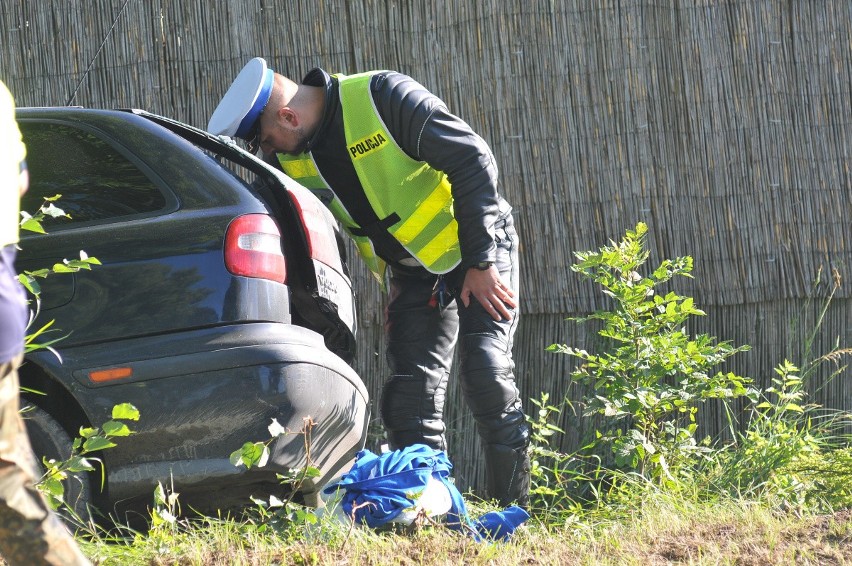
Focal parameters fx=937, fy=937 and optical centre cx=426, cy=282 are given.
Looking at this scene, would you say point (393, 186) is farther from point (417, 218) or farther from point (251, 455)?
point (251, 455)

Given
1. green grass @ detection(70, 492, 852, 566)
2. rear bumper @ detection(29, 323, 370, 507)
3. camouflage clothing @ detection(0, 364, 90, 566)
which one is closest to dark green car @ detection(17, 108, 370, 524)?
rear bumper @ detection(29, 323, 370, 507)

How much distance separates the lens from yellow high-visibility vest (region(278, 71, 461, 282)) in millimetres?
3891

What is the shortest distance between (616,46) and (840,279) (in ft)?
5.85

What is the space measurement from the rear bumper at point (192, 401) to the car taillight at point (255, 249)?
0.72 ft

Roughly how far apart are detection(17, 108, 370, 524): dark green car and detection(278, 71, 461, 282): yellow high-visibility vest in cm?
61

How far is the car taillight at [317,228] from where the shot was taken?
343cm

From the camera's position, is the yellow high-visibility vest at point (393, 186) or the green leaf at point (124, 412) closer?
the green leaf at point (124, 412)

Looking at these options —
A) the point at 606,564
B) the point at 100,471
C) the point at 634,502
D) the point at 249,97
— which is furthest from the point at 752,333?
the point at 100,471

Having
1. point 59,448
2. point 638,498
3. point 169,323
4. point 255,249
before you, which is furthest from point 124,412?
point 638,498

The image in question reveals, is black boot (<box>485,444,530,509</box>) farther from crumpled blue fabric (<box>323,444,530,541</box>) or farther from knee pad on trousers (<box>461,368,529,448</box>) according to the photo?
crumpled blue fabric (<box>323,444,530,541</box>)

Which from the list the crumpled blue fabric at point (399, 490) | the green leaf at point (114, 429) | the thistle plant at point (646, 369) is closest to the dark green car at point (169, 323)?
the crumpled blue fabric at point (399, 490)

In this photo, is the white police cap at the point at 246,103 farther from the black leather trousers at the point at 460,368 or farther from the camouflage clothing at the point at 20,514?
the camouflage clothing at the point at 20,514

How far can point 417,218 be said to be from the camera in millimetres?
3967

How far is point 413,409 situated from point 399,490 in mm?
889
